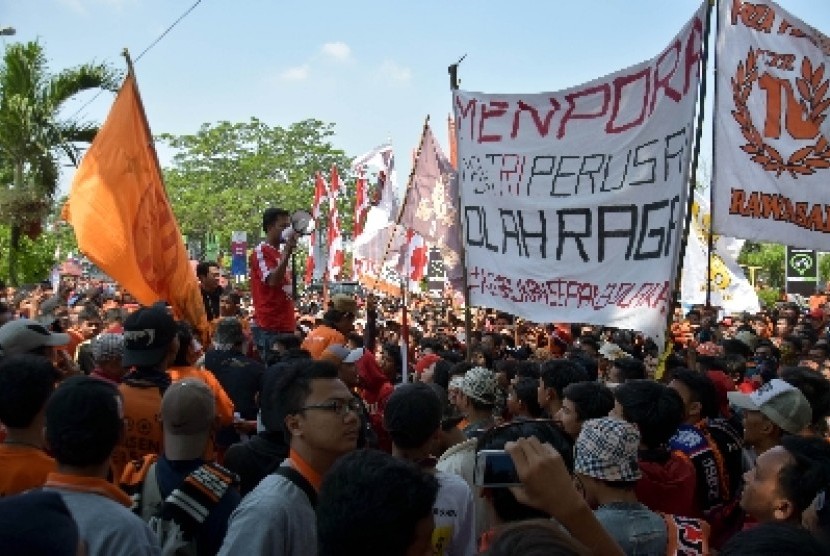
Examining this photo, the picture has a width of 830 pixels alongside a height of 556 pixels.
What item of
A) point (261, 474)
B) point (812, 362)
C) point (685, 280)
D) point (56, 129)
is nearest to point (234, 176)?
point (56, 129)

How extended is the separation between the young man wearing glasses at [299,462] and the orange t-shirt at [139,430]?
0.95 meters

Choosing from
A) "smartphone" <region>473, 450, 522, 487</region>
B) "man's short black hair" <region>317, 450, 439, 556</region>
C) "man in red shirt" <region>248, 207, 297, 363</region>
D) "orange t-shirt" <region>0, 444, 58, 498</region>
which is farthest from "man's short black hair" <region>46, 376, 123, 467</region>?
"man in red shirt" <region>248, 207, 297, 363</region>

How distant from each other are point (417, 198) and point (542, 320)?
149 inches

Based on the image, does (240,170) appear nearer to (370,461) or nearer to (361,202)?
(361,202)

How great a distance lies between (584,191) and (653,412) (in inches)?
115

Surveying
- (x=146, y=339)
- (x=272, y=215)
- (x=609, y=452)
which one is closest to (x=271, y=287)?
(x=272, y=215)

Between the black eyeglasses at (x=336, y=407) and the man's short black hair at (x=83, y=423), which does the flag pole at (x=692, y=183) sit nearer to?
the black eyeglasses at (x=336, y=407)

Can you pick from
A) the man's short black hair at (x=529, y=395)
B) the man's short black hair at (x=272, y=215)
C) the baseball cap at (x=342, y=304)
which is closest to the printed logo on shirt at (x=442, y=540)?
the man's short black hair at (x=529, y=395)

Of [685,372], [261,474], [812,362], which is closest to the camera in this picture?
[261,474]

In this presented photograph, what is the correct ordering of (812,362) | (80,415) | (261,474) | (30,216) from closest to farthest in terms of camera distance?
(80,415)
(261,474)
(812,362)
(30,216)

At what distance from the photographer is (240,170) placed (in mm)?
53250

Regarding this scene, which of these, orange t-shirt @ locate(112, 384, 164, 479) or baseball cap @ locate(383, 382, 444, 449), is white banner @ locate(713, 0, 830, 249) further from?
orange t-shirt @ locate(112, 384, 164, 479)

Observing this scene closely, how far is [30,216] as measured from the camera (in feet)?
72.5

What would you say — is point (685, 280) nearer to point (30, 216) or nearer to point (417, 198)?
point (417, 198)
